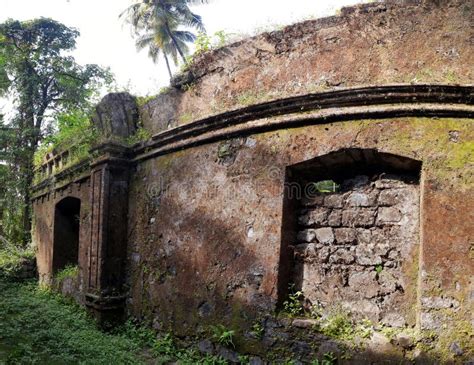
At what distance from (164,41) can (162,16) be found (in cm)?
166

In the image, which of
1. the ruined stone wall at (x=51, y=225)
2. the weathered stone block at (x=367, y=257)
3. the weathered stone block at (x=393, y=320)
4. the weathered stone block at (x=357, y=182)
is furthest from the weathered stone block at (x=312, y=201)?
the ruined stone wall at (x=51, y=225)

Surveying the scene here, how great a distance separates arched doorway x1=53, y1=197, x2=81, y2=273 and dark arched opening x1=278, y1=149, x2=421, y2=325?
5307mm

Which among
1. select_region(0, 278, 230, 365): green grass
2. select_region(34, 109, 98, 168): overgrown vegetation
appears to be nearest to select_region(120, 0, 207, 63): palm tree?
select_region(34, 109, 98, 168): overgrown vegetation

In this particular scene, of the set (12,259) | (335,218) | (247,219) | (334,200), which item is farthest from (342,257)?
(12,259)

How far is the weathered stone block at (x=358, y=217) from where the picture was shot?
3479 mm

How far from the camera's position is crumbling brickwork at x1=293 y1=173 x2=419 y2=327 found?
10.8ft

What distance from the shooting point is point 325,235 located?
3676 millimetres

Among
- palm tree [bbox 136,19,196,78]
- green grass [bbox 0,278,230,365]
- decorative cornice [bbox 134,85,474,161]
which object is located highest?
palm tree [bbox 136,19,196,78]

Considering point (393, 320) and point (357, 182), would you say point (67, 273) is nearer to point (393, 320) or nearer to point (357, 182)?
point (357, 182)

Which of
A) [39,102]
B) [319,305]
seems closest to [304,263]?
[319,305]

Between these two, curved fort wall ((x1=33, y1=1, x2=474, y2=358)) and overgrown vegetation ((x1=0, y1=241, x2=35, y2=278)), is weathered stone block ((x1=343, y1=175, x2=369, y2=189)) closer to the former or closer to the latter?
curved fort wall ((x1=33, y1=1, x2=474, y2=358))

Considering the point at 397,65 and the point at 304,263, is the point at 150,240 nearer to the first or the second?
the point at 304,263

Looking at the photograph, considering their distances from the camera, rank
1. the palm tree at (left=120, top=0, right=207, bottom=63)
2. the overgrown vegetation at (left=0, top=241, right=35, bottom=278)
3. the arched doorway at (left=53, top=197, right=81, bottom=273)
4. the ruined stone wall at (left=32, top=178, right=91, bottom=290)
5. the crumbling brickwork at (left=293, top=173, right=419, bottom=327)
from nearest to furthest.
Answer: the crumbling brickwork at (left=293, top=173, right=419, bottom=327) < the ruined stone wall at (left=32, top=178, right=91, bottom=290) < the arched doorway at (left=53, top=197, right=81, bottom=273) < the overgrown vegetation at (left=0, top=241, right=35, bottom=278) < the palm tree at (left=120, top=0, right=207, bottom=63)

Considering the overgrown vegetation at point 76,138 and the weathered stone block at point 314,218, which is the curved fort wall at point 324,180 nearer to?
the weathered stone block at point 314,218
